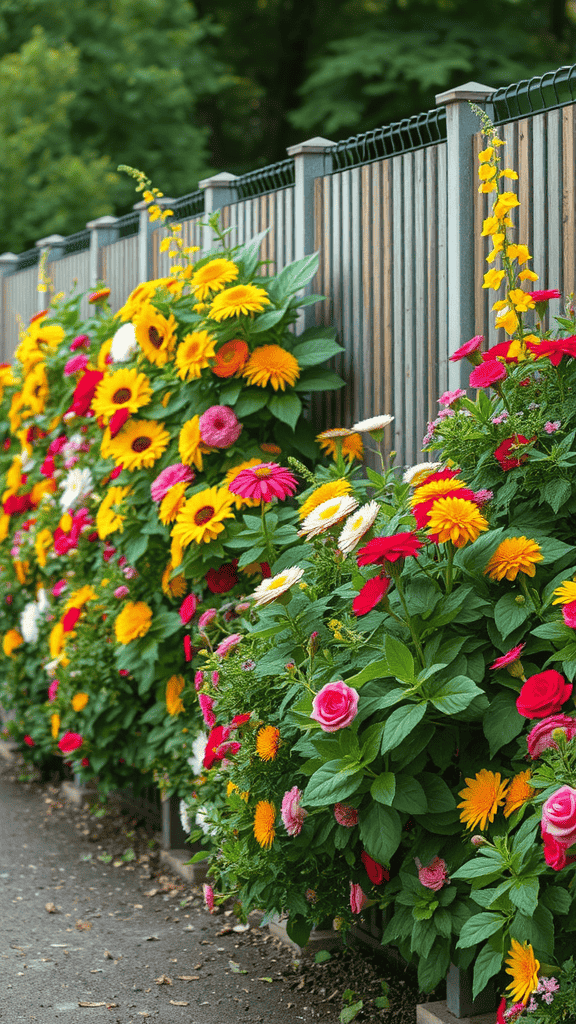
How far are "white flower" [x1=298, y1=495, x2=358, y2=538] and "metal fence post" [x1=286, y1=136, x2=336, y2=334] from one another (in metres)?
1.64

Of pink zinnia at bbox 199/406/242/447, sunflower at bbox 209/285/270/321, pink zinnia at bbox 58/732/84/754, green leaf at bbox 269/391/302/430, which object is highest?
sunflower at bbox 209/285/270/321

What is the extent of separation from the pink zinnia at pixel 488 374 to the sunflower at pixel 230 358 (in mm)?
1329

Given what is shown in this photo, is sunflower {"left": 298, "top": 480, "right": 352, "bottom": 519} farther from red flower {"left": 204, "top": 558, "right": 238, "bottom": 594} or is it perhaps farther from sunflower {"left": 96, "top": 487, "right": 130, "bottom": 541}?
sunflower {"left": 96, "top": 487, "right": 130, "bottom": 541}

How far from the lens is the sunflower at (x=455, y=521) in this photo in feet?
7.97

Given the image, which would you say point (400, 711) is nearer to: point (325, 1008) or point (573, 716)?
point (573, 716)

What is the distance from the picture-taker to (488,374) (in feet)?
8.89

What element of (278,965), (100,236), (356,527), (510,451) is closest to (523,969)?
(356,527)

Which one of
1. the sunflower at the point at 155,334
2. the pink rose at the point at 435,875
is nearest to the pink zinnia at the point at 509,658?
the pink rose at the point at 435,875

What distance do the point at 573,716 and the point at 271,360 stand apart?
1973 millimetres

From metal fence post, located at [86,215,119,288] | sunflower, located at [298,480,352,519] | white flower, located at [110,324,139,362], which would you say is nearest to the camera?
sunflower, located at [298,480,352,519]

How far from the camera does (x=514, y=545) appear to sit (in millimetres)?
2551

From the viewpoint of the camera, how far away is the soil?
3174mm

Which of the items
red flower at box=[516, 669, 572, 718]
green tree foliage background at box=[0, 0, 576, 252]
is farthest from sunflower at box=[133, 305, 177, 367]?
green tree foliage background at box=[0, 0, 576, 252]

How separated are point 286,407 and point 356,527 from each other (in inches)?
53.5
